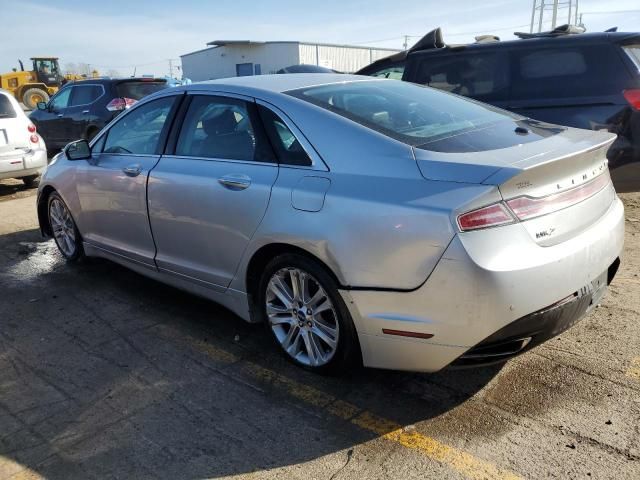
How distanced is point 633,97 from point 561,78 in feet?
2.32

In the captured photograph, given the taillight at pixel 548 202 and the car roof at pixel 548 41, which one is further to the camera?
the car roof at pixel 548 41

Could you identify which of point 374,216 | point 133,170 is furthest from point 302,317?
point 133,170

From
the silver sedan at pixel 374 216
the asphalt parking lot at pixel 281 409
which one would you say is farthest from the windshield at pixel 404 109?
the asphalt parking lot at pixel 281 409

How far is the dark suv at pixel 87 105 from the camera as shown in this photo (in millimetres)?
11117

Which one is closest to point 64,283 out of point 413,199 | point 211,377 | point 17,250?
point 17,250

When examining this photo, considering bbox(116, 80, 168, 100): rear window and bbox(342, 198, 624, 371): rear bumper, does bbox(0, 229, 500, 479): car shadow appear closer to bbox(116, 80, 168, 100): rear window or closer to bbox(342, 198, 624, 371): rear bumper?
bbox(342, 198, 624, 371): rear bumper

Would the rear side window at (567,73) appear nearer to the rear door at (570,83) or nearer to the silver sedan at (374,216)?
the rear door at (570,83)

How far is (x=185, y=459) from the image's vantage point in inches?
100

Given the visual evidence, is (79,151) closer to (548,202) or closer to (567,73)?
(548,202)

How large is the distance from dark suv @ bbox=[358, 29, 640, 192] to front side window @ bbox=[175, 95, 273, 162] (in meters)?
3.22

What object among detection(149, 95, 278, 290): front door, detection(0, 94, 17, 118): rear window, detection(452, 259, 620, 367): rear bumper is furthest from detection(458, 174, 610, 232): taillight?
detection(0, 94, 17, 118): rear window

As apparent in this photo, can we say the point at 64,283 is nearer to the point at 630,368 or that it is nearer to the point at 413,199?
the point at 413,199

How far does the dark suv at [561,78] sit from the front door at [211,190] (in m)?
3.25

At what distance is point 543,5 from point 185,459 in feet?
191
